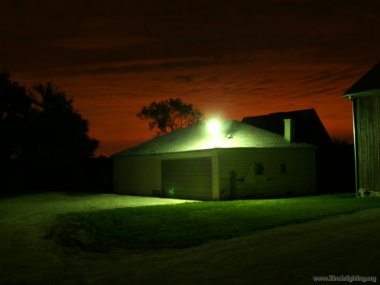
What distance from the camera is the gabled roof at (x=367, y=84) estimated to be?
19.7 m

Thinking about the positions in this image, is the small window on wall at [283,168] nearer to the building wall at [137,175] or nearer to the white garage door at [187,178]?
the white garage door at [187,178]

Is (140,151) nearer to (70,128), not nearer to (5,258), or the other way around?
A: (70,128)

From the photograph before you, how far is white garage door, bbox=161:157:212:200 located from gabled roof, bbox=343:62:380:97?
6935 mm

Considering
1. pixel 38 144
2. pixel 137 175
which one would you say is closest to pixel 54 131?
pixel 38 144

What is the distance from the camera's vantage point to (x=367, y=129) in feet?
65.9

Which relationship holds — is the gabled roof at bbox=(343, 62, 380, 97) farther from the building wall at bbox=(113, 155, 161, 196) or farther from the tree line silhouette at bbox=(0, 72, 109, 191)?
the tree line silhouette at bbox=(0, 72, 109, 191)

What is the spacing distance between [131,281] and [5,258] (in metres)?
3.53

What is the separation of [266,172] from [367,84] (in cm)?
633

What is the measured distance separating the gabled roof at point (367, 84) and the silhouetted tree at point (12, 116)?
25668mm

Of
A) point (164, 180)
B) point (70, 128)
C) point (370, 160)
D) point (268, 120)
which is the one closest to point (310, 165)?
point (370, 160)

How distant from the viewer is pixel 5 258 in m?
9.85

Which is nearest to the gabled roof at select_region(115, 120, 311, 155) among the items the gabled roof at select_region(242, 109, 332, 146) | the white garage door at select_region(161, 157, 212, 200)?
the white garage door at select_region(161, 157, 212, 200)

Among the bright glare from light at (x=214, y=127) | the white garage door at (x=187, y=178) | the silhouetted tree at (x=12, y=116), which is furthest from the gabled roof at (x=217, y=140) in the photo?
the silhouetted tree at (x=12, y=116)

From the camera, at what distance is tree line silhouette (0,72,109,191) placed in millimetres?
37844
